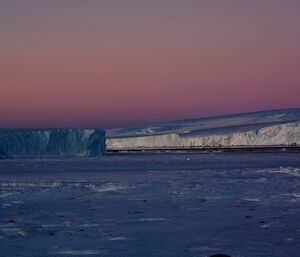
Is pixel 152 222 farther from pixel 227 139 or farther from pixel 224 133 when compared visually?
pixel 224 133

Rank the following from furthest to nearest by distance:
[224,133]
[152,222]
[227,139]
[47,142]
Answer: [224,133] < [227,139] < [47,142] < [152,222]

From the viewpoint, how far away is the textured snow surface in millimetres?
83838

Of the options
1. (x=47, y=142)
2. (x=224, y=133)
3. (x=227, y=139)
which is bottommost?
(x=227, y=139)

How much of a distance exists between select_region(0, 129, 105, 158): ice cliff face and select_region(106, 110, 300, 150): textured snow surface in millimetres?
38468

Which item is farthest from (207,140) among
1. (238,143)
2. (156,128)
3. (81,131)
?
(81,131)

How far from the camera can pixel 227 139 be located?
3620 inches

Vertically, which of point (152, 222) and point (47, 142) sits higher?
point (47, 142)

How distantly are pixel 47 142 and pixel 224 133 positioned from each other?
50.1 metres

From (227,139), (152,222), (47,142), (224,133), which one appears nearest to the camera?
(152,222)

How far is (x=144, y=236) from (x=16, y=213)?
395 centimetres

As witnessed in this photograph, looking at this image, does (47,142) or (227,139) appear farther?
(227,139)

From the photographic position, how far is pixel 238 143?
91688 mm

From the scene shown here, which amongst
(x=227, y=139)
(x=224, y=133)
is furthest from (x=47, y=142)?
(x=224, y=133)

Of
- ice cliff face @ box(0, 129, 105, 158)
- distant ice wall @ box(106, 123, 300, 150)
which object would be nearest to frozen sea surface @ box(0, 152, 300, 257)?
ice cliff face @ box(0, 129, 105, 158)
